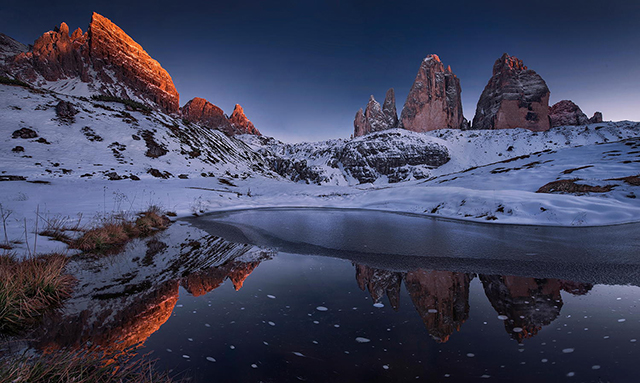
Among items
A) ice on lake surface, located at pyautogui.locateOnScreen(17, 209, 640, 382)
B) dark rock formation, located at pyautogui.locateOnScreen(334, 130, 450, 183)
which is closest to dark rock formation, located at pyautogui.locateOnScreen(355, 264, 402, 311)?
ice on lake surface, located at pyautogui.locateOnScreen(17, 209, 640, 382)

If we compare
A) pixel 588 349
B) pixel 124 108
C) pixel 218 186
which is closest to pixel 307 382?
pixel 588 349

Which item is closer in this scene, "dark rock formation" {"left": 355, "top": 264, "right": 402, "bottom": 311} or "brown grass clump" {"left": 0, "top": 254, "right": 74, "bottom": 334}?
"brown grass clump" {"left": 0, "top": 254, "right": 74, "bottom": 334}

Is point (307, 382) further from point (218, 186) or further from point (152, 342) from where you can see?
point (218, 186)

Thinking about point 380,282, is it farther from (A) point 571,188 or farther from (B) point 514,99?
(B) point 514,99

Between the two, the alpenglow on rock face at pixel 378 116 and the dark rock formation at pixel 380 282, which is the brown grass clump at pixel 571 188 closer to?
the dark rock formation at pixel 380 282

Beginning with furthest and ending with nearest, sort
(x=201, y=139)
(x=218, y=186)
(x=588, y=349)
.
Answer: (x=201, y=139) → (x=218, y=186) → (x=588, y=349)

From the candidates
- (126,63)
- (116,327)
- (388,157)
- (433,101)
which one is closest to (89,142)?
(116,327)

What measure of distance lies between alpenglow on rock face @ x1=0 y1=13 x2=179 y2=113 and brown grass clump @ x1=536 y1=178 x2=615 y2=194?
125 m

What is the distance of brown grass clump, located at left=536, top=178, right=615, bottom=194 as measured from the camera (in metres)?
13.0

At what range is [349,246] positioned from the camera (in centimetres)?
759

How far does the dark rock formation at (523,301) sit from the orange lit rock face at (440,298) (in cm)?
41

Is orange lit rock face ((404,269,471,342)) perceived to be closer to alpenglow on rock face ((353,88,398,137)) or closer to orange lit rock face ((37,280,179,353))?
orange lit rock face ((37,280,179,353))

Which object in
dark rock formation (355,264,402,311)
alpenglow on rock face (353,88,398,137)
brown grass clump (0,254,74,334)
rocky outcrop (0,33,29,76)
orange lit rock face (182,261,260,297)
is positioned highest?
rocky outcrop (0,33,29,76)

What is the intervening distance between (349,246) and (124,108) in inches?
2270
